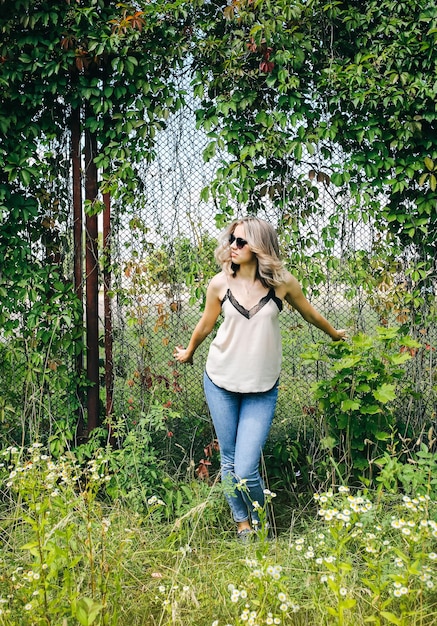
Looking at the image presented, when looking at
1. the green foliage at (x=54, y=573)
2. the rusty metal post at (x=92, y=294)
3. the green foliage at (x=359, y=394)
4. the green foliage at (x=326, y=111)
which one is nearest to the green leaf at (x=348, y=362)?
the green foliage at (x=359, y=394)

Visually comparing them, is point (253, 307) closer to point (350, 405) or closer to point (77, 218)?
point (350, 405)

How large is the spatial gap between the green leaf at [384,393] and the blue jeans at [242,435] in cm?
55

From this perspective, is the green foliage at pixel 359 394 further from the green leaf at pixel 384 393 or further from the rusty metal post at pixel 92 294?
the rusty metal post at pixel 92 294

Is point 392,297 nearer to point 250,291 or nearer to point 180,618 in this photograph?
point 250,291

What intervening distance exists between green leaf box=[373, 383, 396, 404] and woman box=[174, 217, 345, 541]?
0.55 metres

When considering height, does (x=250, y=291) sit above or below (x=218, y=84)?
below

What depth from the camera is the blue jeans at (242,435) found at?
10.1 feet

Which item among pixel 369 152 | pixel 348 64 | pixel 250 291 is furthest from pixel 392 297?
pixel 348 64

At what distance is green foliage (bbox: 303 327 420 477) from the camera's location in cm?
326

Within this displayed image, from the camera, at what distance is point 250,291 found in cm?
316

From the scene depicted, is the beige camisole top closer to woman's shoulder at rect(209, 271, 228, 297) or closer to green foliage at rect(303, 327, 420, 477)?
woman's shoulder at rect(209, 271, 228, 297)

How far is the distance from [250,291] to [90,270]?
125 cm

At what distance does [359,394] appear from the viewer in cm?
352

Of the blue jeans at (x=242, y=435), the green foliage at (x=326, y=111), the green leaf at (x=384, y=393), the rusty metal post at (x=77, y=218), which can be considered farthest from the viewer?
the rusty metal post at (x=77, y=218)
